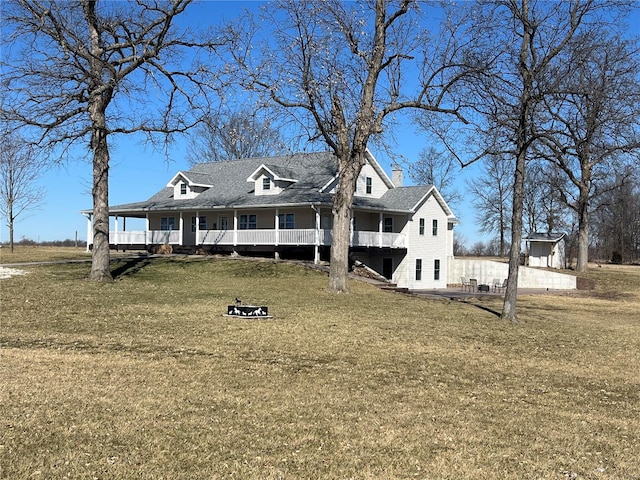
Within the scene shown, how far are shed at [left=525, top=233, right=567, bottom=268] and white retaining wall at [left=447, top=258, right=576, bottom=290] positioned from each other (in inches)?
277

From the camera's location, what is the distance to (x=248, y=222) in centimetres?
3681

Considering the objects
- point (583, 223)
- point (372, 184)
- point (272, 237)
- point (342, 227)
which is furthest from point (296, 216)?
point (583, 223)

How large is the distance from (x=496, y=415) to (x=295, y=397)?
2337mm

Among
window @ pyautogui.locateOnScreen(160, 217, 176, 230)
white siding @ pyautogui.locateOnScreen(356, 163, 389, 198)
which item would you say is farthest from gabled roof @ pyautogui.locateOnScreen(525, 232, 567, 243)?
window @ pyautogui.locateOnScreen(160, 217, 176, 230)

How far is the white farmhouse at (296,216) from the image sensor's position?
33.4 m

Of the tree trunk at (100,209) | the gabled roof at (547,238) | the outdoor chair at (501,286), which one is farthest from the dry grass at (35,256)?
the gabled roof at (547,238)

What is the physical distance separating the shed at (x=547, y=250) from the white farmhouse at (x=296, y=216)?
28.4 ft

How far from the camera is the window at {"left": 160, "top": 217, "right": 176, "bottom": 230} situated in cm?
4050

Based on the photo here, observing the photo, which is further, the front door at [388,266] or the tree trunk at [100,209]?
the front door at [388,266]

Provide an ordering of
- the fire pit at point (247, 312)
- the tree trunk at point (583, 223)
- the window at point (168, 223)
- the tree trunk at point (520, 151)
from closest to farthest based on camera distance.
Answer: the fire pit at point (247, 312)
the tree trunk at point (520, 151)
the tree trunk at point (583, 223)
the window at point (168, 223)

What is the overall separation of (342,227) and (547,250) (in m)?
30.3

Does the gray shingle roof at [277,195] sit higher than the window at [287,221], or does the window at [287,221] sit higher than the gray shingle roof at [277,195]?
the gray shingle roof at [277,195]

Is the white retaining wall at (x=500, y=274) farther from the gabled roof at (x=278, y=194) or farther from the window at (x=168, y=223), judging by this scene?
the window at (x=168, y=223)

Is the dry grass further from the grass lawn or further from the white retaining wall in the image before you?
the white retaining wall
